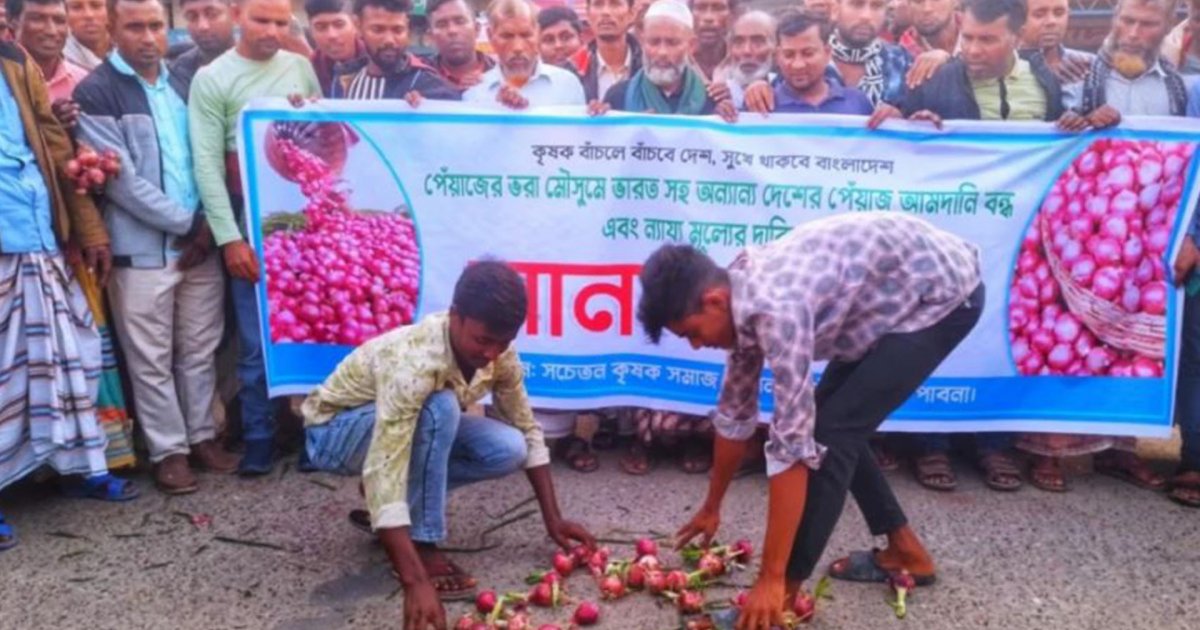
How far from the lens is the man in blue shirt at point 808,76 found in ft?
14.9

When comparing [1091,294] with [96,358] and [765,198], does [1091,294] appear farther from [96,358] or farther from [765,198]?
[96,358]

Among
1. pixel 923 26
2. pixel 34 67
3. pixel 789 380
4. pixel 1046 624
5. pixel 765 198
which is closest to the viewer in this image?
pixel 789 380

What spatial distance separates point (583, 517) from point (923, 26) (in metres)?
3.16

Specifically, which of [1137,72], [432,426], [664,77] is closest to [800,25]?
[664,77]

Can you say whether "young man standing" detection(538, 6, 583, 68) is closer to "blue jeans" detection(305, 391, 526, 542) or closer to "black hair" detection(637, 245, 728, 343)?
"blue jeans" detection(305, 391, 526, 542)

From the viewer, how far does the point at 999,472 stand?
441 cm

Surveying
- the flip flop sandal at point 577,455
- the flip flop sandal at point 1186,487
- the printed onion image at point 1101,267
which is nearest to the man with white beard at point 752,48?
the printed onion image at point 1101,267

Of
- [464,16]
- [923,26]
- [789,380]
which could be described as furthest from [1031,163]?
[464,16]

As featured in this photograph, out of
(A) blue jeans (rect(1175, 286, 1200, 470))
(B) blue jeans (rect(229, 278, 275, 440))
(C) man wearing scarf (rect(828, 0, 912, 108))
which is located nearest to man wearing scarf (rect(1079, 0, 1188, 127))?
(A) blue jeans (rect(1175, 286, 1200, 470))

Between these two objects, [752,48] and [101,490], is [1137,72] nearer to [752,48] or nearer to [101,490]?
[752,48]

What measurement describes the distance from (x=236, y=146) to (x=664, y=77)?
6.10ft

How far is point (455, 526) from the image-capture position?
411cm

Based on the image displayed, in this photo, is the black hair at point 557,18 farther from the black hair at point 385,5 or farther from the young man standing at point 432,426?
the young man standing at point 432,426

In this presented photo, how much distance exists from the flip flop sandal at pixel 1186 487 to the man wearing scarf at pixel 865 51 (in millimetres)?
2111
